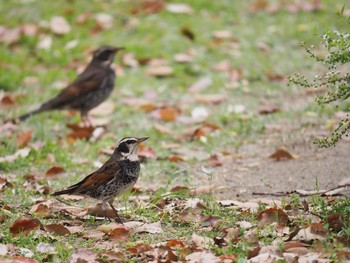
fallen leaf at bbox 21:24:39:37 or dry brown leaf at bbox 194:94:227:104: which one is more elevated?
dry brown leaf at bbox 194:94:227:104

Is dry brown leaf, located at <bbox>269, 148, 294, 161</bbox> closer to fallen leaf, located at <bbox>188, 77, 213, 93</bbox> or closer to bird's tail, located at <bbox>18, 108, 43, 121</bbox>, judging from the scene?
fallen leaf, located at <bbox>188, 77, 213, 93</bbox>

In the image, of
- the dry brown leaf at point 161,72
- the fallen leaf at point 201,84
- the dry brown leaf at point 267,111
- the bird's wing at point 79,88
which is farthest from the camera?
the dry brown leaf at point 161,72

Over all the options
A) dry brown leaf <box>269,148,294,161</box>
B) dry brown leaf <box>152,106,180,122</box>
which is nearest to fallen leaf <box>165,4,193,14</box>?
dry brown leaf <box>152,106,180,122</box>

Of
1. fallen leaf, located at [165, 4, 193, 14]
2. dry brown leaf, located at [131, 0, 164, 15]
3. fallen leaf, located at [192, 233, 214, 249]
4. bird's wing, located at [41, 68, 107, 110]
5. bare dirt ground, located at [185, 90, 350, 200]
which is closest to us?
fallen leaf, located at [192, 233, 214, 249]

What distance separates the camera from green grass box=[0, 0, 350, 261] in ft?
20.4

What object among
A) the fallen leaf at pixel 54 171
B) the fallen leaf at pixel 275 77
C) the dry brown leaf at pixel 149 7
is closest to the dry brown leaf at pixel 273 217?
the fallen leaf at pixel 54 171

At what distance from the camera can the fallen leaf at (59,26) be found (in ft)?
41.0

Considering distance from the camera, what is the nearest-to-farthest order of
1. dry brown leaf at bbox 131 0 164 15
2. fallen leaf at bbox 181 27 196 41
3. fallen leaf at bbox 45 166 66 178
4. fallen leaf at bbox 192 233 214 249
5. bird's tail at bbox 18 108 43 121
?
fallen leaf at bbox 192 233 214 249 → fallen leaf at bbox 45 166 66 178 → bird's tail at bbox 18 108 43 121 → fallen leaf at bbox 181 27 196 41 → dry brown leaf at bbox 131 0 164 15

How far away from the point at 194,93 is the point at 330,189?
443cm

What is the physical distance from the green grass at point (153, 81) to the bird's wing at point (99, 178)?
13.2 inches

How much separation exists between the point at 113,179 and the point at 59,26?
7.14 meters

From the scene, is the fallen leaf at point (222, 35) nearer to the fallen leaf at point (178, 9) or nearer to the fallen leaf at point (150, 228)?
the fallen leaf at point (178, 9)

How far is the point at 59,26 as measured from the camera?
12578 mm

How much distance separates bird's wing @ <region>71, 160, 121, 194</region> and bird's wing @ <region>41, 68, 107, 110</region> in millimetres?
3434
